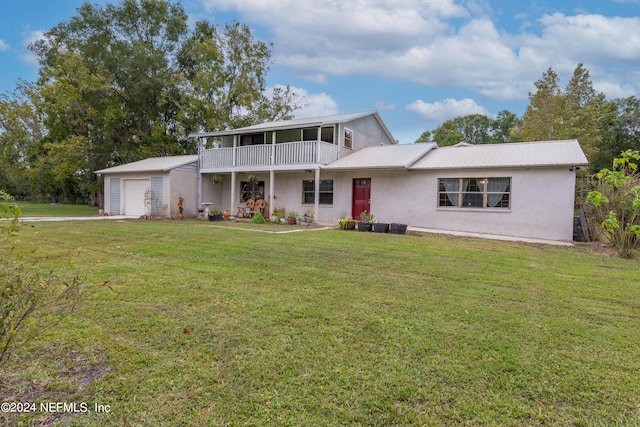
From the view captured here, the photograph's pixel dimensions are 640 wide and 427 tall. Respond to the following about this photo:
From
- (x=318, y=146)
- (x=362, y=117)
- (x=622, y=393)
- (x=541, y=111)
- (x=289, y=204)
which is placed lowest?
(x=622, y=393)

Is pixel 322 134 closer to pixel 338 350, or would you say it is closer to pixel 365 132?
pixel 365 132

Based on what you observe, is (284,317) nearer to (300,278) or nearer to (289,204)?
(300,278)

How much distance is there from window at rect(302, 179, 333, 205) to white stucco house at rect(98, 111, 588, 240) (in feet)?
0.16

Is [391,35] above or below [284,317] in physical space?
above

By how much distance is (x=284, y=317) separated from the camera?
146 inches

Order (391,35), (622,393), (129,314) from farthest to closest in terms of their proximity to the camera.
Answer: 1. (391,35)
2. (129,314)
3. (622,393)

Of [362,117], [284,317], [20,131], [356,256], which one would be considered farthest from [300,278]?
[20,131]

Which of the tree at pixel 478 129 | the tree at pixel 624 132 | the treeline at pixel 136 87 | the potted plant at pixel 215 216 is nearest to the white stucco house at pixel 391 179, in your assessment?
the potted plant at pixel 215 216

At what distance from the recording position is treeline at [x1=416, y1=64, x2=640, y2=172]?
25328mm

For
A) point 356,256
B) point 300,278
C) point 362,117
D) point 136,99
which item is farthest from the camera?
point 136,99

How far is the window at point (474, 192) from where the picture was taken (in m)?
12.3

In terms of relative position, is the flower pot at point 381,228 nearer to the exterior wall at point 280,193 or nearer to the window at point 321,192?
the exterior wall at point 280,193

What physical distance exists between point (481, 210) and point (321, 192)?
7.09m

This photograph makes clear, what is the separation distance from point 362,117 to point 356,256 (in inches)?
483
